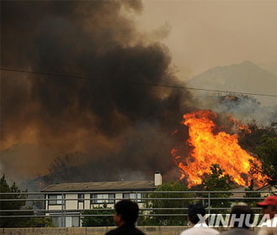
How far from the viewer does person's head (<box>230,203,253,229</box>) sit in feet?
19.5

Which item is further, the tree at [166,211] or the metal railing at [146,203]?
the tree at [166,211]

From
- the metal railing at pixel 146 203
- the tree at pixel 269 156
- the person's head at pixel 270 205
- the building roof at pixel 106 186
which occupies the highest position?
the building roof at pixel 106 186

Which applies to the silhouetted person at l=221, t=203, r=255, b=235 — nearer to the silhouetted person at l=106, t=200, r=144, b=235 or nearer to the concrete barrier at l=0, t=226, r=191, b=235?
the silhouetted person at l=106, t=200, r=144, b=235

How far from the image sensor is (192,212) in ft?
21.7

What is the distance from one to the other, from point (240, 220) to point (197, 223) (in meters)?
0.81

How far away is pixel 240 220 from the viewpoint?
5934 mm

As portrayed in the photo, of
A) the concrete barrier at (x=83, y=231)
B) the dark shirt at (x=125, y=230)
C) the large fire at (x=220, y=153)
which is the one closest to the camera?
the dark shirt at (x=125, y=230)

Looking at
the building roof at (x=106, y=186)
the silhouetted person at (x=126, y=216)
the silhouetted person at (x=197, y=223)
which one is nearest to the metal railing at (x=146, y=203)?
the silhouetted person at (x=197, y=223)

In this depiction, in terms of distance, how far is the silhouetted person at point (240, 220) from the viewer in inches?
234

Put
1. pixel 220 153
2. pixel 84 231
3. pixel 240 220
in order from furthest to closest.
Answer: pixel 220 153 → pixel 84 231 → pixel 240 220

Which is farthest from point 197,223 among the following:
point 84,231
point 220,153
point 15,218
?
point 220,153

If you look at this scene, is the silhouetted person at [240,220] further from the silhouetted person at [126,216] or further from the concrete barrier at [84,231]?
the concrete barrier at [84,231]

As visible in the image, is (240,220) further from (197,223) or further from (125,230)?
(125,230)

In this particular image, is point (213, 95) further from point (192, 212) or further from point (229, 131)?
point (192, 212)
